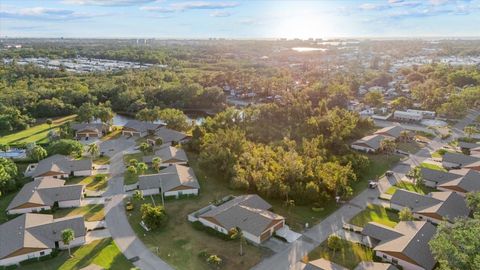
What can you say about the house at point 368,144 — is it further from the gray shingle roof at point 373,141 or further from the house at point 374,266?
the house at point 374,266

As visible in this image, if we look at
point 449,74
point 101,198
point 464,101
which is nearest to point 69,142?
point 101,198

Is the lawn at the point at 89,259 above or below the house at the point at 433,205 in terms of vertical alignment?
below

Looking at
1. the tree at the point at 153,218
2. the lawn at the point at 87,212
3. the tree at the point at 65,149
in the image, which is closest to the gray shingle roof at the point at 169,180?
the lawn at the point at 87,212

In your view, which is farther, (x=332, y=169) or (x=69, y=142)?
(x=69, y=142)

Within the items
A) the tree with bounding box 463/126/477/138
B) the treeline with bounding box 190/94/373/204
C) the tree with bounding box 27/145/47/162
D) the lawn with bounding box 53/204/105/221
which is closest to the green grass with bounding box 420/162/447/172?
the treeline with bounding box 190/94/373/204

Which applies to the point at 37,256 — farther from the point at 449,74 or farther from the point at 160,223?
the point at 449,74

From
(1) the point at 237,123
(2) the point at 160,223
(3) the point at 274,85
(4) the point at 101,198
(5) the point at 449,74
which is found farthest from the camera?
(5) the point at 449,74

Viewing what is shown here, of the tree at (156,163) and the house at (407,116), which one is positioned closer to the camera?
the tree at (156,163)
